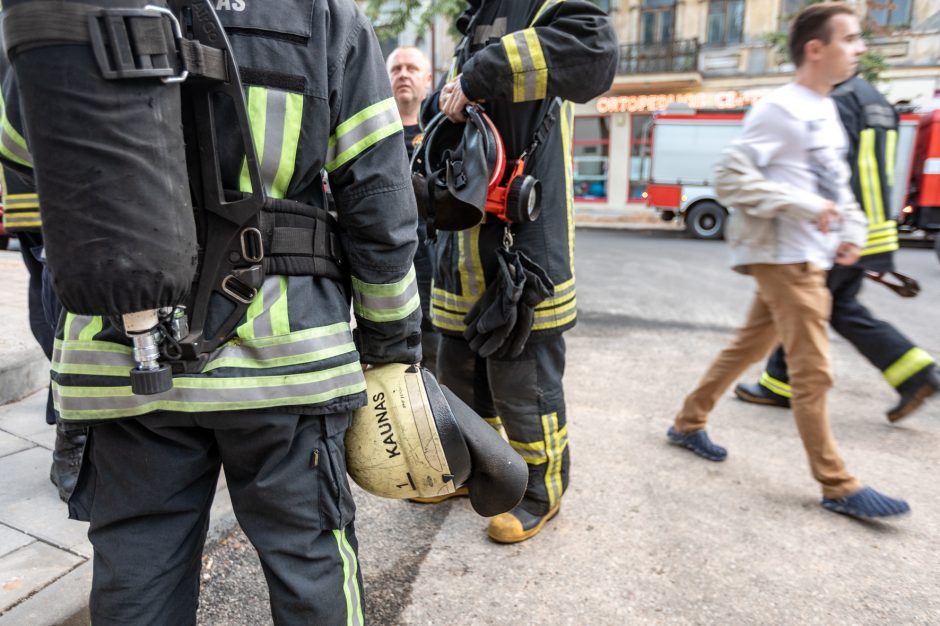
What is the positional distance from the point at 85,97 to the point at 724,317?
5.91 metres

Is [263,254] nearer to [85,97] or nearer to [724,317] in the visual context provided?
[85,97]

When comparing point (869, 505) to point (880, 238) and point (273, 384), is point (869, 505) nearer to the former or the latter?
point (880, 238)

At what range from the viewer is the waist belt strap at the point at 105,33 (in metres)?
0.91

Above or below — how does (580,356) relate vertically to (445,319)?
below

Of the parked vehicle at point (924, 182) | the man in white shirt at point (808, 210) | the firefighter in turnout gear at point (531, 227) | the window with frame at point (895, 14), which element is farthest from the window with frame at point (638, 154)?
the firefighter in turnout gear at point (531, 227)

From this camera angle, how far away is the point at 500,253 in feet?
7.43

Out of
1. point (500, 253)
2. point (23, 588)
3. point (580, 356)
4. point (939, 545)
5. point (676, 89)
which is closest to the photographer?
point (23, 588)

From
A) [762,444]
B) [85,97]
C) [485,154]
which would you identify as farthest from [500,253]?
[762,444]

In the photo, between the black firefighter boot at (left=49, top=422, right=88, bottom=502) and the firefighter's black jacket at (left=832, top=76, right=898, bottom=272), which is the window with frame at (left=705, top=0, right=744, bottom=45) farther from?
the black firefighter boot at (left=49, top=422, right=88, bottom=502)

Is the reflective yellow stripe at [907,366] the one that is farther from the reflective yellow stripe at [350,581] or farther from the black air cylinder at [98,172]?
the black air cylinder at [98,172]

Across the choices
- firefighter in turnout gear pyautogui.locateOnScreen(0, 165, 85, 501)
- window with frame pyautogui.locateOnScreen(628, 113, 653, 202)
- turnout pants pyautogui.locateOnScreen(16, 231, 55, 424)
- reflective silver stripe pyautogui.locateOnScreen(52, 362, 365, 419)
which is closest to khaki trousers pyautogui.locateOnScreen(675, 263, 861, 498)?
reflective silver stripe pyautogui.locateOnScreen(52, 362, 365, 419)

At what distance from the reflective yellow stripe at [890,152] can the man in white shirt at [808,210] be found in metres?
0.69

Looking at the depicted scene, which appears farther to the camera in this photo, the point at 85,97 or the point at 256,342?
the point at 256,342

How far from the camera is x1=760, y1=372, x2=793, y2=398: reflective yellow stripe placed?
3.78 meters
